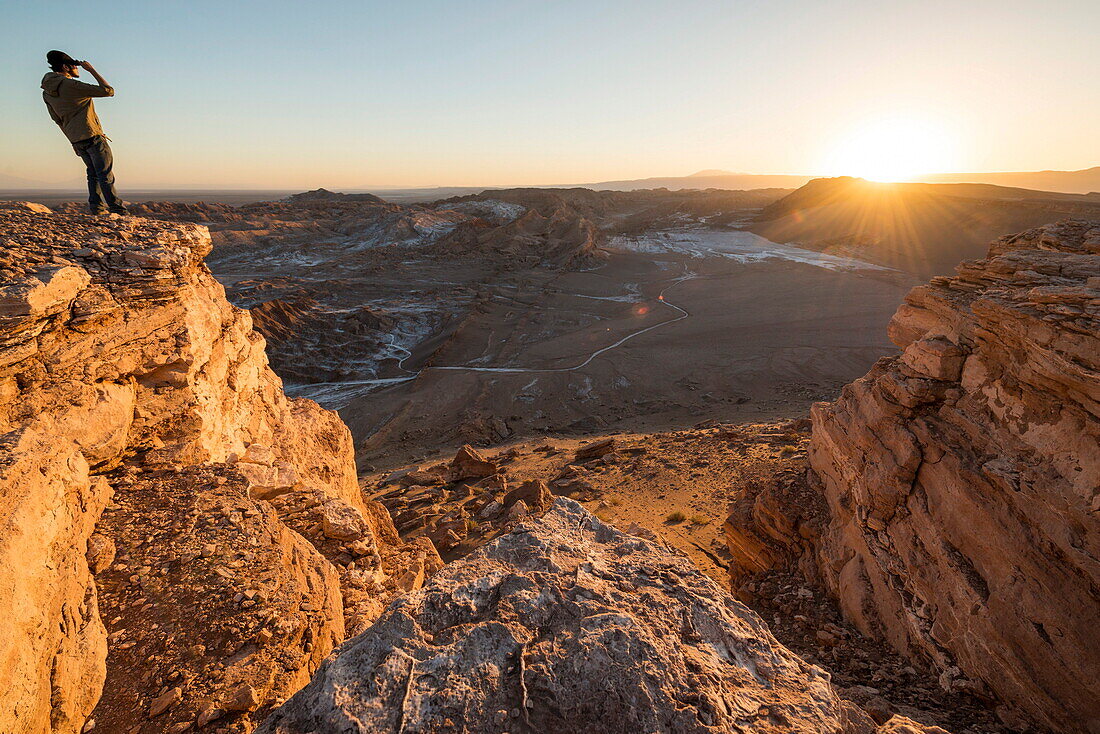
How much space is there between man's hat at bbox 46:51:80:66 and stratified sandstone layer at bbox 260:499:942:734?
21.7 ft

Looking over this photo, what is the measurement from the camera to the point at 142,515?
3791 mm

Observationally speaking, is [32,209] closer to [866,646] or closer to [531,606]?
[531,606]

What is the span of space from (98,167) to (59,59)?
104cm

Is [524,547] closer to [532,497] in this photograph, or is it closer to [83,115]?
[83,115]

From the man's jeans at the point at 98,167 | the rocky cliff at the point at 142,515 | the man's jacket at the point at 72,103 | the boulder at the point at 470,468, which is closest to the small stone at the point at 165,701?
the rocky cliff at the point at 142,515

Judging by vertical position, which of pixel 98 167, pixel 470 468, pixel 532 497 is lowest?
pixel 470 468

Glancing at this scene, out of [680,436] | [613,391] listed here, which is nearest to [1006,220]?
[613,391]

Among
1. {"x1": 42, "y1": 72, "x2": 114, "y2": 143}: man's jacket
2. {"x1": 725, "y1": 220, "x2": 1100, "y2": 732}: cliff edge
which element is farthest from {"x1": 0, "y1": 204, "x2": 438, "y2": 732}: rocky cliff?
{"x1": 725, "y1": 220, "x2": 1100, "y2": 732}: cliff edge

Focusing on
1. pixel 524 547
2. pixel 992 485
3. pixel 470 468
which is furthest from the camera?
pixel 470 468

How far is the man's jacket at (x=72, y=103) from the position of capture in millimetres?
5215

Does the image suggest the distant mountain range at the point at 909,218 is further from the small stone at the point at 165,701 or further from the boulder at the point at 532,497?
the small stone at the point at 165,701

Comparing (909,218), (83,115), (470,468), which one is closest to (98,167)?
(83,115)

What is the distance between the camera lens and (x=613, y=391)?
20.0m

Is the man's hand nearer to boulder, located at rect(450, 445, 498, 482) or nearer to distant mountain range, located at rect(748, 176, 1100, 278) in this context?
boulder, located at rect(450, 445, 498, 482)
